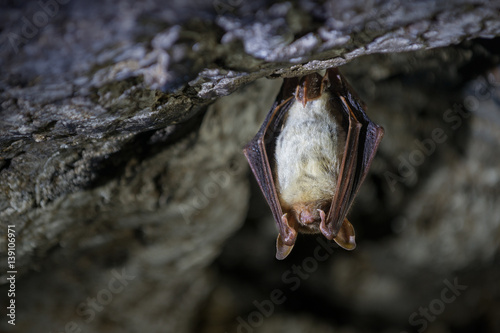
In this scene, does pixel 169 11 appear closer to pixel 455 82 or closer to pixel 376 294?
pixel 455 82

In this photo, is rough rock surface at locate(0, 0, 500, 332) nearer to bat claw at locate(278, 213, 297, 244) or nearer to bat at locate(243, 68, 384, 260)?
bat at locate(243, 68, 384, 260)

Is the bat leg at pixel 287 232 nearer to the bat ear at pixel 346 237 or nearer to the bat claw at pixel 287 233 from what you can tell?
the bat claw at pixel 287 233

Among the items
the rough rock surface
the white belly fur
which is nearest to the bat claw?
the white belly fur

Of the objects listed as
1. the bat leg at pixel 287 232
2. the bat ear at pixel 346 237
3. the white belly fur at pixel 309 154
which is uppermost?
the white belly fur at pixel 309 154

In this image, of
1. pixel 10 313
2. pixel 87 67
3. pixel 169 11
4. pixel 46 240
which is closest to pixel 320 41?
pixel 169 11

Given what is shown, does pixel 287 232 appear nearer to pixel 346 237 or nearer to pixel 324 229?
pixel 324 229

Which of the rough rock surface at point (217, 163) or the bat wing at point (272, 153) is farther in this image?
the bat wing at point (272, 153)

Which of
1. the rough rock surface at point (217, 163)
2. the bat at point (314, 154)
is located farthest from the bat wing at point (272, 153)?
the rough rock surface at point (217, 163)
